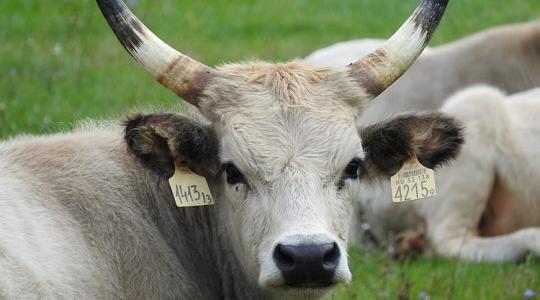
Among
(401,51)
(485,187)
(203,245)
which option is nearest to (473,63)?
(485,187)

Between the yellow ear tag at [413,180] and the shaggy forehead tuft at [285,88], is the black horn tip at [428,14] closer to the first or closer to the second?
the shaggy forehead tuft at [285,88]

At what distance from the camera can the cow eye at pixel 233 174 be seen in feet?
22.7

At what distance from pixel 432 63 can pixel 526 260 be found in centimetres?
449

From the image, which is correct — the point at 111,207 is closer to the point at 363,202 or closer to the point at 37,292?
the point at 37,292

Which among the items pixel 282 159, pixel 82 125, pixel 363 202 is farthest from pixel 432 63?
pixel 282 159

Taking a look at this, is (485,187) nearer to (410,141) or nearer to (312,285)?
(410,141)

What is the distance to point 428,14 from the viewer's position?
24.2 feet

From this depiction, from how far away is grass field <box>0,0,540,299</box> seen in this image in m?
9.46

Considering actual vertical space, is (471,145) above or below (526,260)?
above

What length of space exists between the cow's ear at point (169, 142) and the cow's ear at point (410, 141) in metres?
0.95

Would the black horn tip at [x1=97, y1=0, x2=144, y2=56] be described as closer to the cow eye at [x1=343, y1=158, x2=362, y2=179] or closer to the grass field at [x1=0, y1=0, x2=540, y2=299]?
the cow eye at [x1=343, y1=158, x2=362, y2=179]

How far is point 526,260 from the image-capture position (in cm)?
1004

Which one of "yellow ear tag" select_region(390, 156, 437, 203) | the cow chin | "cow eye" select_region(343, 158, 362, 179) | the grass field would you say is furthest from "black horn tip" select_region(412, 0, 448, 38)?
the grass field

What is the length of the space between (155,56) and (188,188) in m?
0.77
